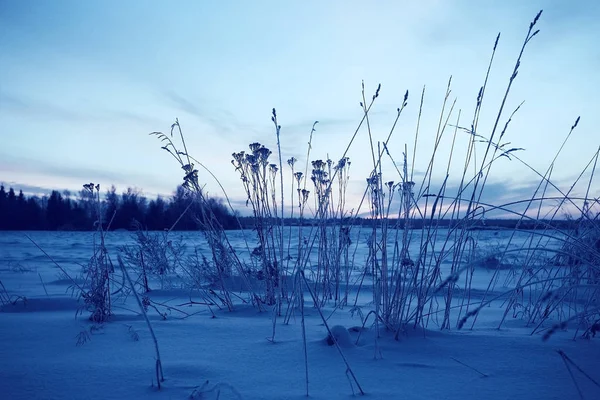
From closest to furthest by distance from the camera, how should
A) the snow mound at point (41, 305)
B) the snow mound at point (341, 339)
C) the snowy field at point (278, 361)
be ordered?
the snowy field at point (278, 361) < the snow mound at point (341, 339) < the snow mound at point (41, 305)

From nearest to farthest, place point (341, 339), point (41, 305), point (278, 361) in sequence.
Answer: point (278, 361) → point (341, 339) → point (41, 305)

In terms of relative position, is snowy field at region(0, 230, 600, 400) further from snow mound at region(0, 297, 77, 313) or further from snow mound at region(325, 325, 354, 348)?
snow mound at region(0, 297, 77, 313)

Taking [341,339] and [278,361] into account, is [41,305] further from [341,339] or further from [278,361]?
[341,339]

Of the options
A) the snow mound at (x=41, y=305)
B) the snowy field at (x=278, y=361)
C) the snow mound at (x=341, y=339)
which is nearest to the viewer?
the snowy field at (x=278, y=361)

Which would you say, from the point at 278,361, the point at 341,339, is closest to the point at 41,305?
the point at 278,361

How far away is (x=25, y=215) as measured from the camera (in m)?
25.1

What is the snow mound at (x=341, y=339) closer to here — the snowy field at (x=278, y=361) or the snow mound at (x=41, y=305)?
the snowy field at (x=278, y=361)

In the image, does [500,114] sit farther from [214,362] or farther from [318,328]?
[214,362]

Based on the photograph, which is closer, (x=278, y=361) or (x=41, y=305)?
(x=278, y=361)

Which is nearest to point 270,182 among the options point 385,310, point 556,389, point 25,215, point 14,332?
point 385,310

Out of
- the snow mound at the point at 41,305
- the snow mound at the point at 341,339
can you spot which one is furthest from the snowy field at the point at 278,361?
the snow mound at the point at 41,305

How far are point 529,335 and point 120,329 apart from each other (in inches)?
79.5

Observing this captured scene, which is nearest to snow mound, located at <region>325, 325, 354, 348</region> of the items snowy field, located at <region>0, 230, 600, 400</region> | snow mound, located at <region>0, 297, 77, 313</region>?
snowy field, located at <region>0, 230, 600, 400</region>

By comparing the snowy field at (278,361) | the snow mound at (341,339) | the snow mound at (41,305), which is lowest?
the snow mound at (41,305)
